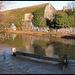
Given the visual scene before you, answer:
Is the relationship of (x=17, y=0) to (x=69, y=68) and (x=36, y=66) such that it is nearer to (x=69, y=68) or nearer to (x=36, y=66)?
(x=36, y=66)

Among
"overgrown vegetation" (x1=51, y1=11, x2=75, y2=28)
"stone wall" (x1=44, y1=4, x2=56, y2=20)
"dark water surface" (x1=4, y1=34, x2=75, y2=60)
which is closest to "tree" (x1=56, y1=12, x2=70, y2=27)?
"overgrown vegetation" (x1=51, y1=11, x2=75, y2=28)

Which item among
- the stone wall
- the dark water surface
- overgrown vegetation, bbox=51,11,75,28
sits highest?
the stone wall

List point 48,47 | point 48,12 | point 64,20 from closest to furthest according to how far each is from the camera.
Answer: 1. point 48,47
2. point 64,20
3. point 48,12

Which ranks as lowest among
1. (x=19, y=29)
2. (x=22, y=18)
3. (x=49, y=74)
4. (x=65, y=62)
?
(x=49, y=74)

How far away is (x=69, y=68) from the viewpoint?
1160cm

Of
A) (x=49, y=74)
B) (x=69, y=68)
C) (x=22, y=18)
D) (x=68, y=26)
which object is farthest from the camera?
(x=22, y=18)

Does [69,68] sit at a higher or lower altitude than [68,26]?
lower

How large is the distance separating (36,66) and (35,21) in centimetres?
3320

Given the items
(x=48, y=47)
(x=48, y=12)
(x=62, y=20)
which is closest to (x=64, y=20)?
(x=62, y=20)

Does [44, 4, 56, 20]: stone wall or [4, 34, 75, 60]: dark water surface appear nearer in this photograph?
[4, 34, 75, 60]: dark water surface

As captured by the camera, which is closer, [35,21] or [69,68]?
[69,68]

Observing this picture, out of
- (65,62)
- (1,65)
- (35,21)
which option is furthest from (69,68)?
(35,21)

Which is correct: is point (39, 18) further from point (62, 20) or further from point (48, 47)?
point (48, 47)

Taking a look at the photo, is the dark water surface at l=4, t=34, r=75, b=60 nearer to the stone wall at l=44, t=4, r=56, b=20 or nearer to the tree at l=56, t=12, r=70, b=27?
the tree at l=56, t=12, r=70, b=27
